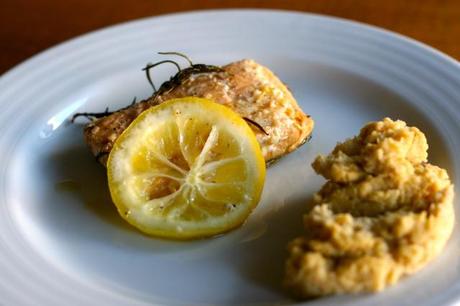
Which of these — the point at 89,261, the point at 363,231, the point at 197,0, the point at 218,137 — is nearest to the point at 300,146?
the point at 218,137

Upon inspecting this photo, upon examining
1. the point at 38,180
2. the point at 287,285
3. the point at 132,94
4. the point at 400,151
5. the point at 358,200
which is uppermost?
the point at 132,94

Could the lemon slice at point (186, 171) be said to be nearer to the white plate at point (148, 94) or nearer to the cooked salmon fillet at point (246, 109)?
the white plate at point (148, 94)

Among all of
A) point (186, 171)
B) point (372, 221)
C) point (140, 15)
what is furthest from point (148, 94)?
point (372, 221)

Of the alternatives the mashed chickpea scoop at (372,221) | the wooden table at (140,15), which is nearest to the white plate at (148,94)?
the mashed chickpea scoop at (372,221)

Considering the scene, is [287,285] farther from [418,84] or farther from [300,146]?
[418,84]

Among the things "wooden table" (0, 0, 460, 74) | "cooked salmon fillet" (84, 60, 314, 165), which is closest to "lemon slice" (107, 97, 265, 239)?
"cooked salmon fillet" (84, 60, 314, 165)

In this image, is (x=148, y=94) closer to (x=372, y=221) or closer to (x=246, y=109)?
(x=246, y=109)

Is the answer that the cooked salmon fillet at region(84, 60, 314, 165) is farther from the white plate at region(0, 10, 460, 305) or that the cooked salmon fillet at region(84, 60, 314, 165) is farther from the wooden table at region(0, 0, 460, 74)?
the wooden table at region(0, 0, 460, 74)
